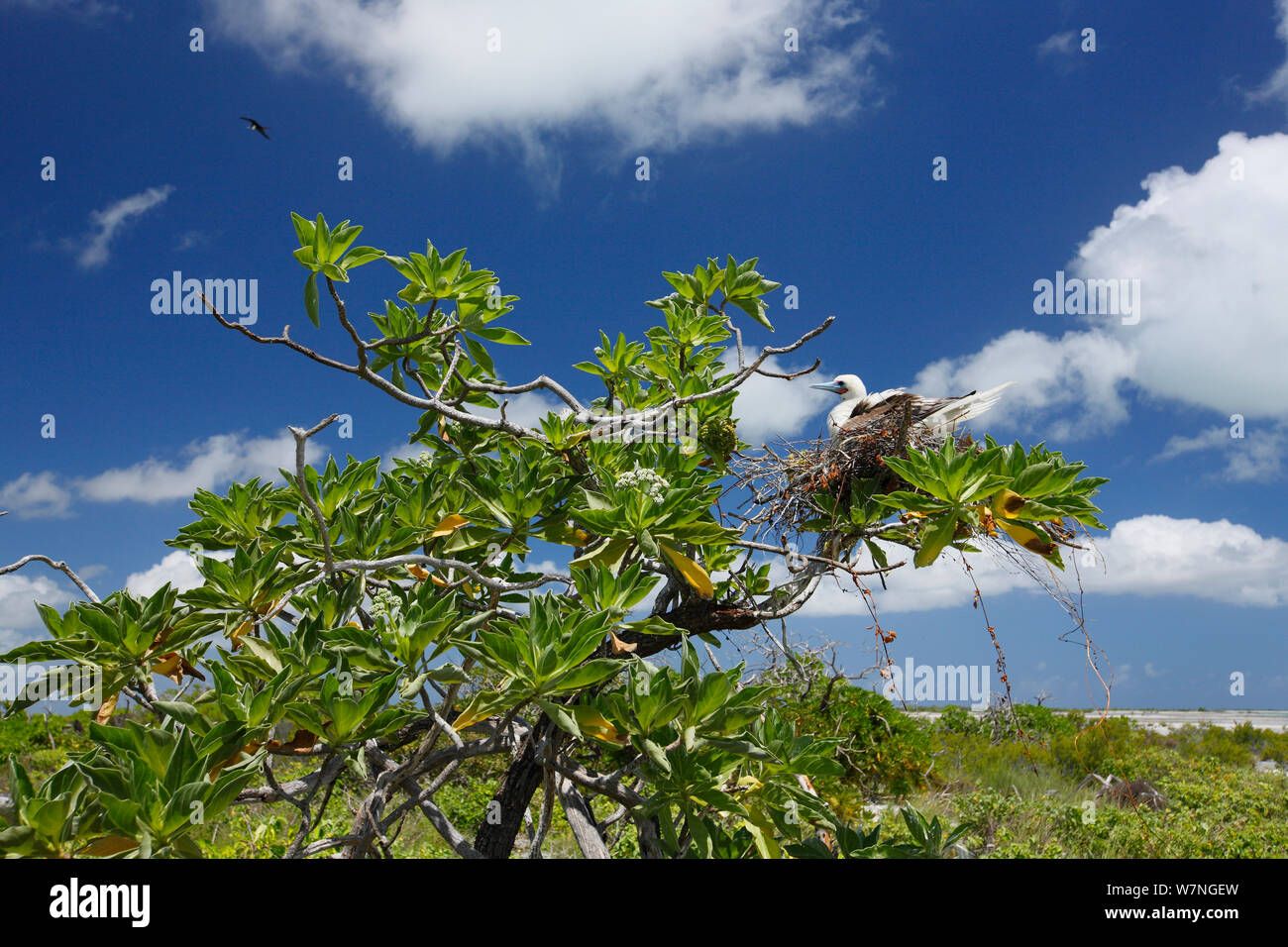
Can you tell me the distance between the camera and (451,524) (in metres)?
1.97

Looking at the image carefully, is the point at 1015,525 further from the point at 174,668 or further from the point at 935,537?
the point at 174,668

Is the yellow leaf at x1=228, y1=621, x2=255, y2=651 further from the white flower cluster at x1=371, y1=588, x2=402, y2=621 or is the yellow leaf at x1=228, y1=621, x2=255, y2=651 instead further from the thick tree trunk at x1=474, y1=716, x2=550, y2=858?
the thick tree trunk at x1=474, y1=716, x2=550, y2=858

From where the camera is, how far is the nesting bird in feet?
7.84

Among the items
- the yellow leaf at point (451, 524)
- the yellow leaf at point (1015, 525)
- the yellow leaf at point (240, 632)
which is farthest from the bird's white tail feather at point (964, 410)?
the yellow leaf at point (240, 632)

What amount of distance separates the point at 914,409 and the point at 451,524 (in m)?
1.50

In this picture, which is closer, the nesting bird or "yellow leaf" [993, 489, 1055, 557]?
"yellow leaf" [993, 489, 1055, 557]

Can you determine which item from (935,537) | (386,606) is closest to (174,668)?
(386,606)

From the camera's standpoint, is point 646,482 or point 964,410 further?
point 964,410

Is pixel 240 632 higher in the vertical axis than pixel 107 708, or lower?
higher

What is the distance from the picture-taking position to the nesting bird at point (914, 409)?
2391 millimetres

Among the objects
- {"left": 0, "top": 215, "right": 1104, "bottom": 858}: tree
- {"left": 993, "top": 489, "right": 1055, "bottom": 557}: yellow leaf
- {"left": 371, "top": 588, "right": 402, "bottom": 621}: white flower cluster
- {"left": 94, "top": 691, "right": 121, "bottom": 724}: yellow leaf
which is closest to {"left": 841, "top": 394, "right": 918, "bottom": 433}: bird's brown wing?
{"left": 0, "top": 215, "right": 1104, "bottom": 858}: tree
